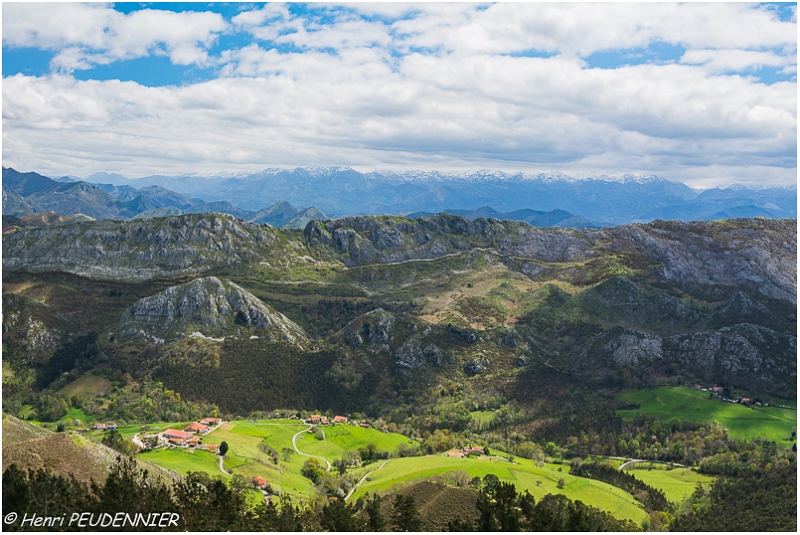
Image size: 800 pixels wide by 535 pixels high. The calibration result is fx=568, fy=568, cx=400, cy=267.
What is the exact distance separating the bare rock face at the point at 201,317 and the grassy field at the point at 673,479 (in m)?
108

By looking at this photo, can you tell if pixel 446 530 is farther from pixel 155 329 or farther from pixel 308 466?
pixel 155 329

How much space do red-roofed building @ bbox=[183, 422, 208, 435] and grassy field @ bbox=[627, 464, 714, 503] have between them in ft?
287

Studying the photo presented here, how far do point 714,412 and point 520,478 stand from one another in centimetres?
6939

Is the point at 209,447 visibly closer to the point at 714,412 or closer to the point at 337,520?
the point at 337,520

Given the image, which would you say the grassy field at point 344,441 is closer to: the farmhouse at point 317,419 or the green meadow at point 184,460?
the farmhouse at point 317,419

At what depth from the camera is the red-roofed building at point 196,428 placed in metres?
115

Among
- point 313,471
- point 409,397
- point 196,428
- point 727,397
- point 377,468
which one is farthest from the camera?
point 409,397

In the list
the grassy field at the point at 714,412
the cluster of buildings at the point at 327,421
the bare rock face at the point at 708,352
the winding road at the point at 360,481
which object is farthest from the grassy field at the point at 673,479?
the cluster of buildings at the point at 327,421

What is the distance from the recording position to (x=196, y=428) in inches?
4594

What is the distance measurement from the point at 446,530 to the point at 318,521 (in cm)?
1649

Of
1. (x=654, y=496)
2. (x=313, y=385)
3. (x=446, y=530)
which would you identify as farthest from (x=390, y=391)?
(x=446, y=530)

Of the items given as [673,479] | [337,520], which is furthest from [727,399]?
[337,520]

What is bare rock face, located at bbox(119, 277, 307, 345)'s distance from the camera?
6983 inches

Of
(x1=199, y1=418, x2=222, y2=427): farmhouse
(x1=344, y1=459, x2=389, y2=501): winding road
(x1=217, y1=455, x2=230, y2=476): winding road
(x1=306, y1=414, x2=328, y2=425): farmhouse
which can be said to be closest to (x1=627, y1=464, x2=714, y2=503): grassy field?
(x1=344, y1=459, x2=389, y2=501): winding road
